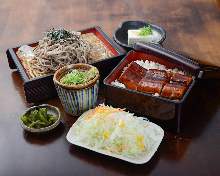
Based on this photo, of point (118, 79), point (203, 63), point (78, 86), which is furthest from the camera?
point (203, 63)

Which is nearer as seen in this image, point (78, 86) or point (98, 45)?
point (78, 86)

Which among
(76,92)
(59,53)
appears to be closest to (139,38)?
(59,53)

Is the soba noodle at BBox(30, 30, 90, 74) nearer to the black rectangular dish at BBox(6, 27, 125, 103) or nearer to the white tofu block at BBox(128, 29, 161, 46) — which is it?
the black rectangular dish at BBox(6, 27, 125, 103)

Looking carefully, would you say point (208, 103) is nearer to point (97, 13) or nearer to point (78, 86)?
point (78, 86)

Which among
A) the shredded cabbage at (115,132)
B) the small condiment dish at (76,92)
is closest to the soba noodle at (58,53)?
the small condiment dish at (76,92)

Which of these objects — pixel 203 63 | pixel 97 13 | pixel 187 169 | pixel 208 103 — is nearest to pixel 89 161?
pixel 187 169

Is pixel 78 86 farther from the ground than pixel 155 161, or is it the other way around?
pixel 78 86
